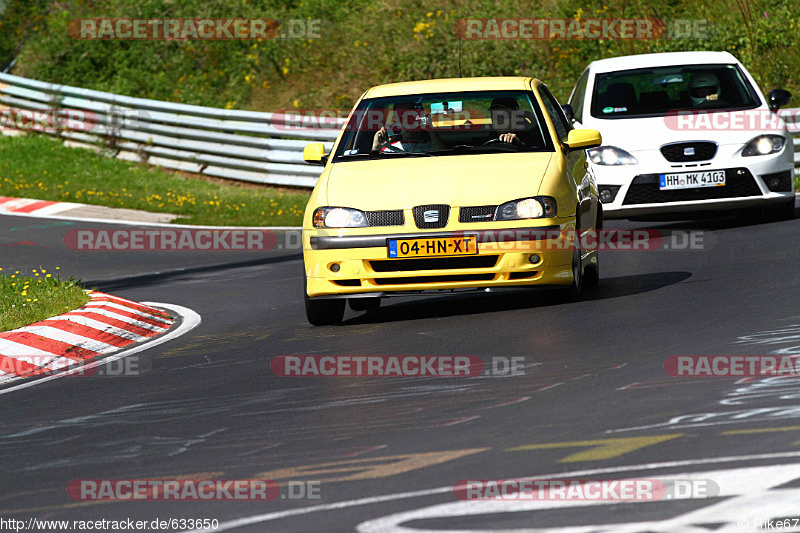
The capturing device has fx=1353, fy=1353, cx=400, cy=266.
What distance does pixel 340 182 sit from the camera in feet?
30.7

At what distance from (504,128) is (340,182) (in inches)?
55.9

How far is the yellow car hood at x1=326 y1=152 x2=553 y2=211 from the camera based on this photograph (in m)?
8.99

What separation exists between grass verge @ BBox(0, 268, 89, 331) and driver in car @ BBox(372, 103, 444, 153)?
2.63 metres

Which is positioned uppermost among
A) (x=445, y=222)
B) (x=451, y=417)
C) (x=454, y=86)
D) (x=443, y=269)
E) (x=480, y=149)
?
(x=454, y=86)

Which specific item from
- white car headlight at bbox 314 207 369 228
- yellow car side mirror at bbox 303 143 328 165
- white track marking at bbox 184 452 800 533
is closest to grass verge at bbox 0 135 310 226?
yellow car side mirror at bbox 303 143 328 165

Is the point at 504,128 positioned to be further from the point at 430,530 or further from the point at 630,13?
the point at 630,13

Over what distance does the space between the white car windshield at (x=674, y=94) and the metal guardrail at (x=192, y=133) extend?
6.72m

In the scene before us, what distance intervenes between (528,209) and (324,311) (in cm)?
162

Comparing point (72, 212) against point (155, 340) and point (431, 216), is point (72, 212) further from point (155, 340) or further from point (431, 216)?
point (431, 216)

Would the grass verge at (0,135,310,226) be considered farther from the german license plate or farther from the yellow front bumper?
the german license plate

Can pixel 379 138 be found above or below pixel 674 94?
below

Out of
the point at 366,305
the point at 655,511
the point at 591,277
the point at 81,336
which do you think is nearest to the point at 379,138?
the point at 366,305

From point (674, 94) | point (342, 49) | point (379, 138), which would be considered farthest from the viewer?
point (342, 49)

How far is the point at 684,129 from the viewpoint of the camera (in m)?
13.5
